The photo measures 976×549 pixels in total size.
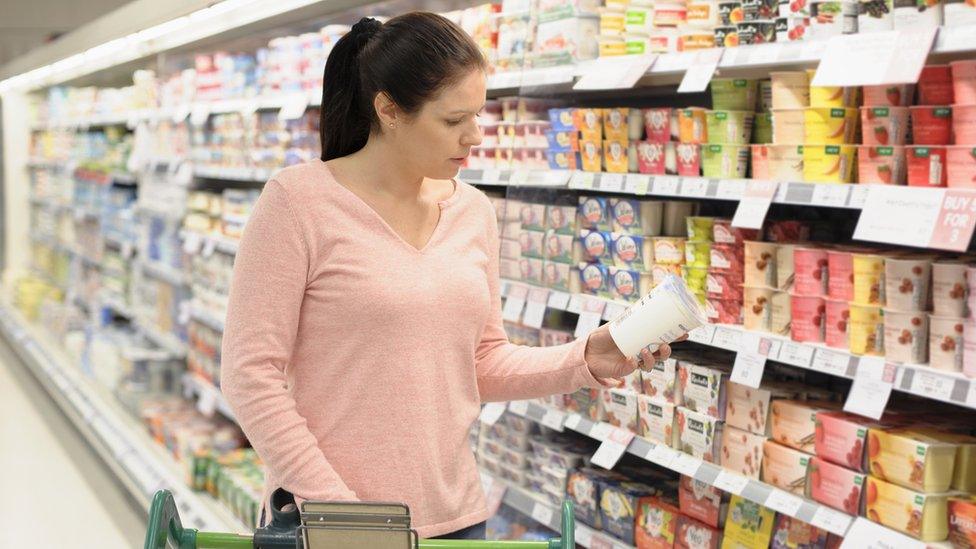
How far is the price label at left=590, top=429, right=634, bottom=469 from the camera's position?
3075 mm

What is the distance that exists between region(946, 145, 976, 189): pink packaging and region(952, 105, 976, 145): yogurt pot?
23mm

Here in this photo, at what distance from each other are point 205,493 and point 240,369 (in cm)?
347

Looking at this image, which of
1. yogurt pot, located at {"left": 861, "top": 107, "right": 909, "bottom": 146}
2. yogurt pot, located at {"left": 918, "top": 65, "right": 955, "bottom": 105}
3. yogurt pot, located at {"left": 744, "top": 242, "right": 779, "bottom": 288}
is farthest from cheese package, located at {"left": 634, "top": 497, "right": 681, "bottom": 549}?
yogurt pot, located at {"left": 918, "top": 65, "right": 955, "bottom": 105}

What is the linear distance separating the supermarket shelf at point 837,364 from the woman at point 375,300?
69 cm

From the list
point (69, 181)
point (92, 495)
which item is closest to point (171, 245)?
point (92, 495)

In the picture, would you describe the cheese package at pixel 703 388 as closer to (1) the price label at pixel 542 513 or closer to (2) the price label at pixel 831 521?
(2) the price label at pixel 831 521

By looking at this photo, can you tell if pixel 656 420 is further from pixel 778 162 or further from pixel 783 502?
pixel 778 162

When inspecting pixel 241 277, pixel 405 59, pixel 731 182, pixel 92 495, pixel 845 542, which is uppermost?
pixel 405 59

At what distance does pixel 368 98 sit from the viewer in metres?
1.85

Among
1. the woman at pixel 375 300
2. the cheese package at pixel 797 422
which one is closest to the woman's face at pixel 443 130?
the woman at pixel 375 300

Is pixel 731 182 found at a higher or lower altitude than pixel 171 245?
higher

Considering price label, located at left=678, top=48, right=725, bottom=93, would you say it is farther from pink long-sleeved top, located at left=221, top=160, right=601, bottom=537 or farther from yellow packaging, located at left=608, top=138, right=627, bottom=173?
pink long-sleeved top, located at left=221, top=160, right=601, bottom=537

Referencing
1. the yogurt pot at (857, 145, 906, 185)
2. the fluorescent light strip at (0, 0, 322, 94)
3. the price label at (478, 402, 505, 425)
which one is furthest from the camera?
the fluorescent light strip at (0, 0, 322, 94)

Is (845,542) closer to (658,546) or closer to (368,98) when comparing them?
(658,546)
